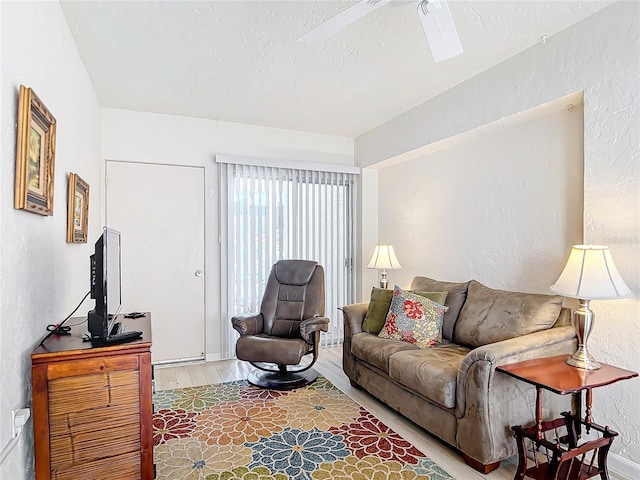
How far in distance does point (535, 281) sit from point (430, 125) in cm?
169

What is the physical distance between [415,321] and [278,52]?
228 centimetres

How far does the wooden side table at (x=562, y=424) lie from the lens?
1862 millimetres

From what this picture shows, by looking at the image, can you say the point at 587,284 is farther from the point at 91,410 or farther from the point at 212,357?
the point at 212,357

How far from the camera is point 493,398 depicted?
81.4 inches

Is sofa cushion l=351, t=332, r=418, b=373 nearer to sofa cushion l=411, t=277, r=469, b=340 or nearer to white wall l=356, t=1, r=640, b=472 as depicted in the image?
sofa cushion l=411, t=277, r=469, b=340

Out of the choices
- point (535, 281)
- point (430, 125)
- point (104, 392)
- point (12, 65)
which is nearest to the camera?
point (12, 65)

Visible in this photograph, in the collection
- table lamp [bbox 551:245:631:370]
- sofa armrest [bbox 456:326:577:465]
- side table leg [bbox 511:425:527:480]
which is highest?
table lamp [bbox 551:245:631:370]

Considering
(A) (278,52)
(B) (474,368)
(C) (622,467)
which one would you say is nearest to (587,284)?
(B) (474,368)

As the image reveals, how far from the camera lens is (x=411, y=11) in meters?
2.17

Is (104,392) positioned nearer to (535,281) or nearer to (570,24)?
(535,281)

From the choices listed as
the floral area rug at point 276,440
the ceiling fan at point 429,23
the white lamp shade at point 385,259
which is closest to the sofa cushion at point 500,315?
the floral area rug at point 276,440

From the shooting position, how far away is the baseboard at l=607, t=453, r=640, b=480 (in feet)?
6.72

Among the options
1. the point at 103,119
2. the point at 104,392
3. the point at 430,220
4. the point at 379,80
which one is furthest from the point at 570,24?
the point at 103,119

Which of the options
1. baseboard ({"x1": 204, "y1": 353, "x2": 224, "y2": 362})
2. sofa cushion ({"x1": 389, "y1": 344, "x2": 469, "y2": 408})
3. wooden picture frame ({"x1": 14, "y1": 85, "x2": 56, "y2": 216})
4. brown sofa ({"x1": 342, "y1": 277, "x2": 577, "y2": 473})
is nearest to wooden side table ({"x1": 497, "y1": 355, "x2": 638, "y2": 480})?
brown sofa ({"x1": 342, "y1": 277, "x2": 577, "y2": 473})
